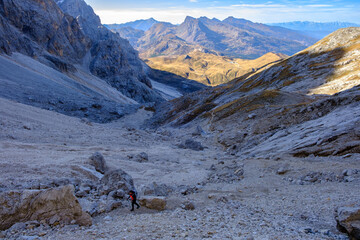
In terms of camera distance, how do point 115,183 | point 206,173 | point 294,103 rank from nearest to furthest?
point 115,183 < point 206,173 < point 294,103

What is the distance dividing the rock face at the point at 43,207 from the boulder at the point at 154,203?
9.65 ft

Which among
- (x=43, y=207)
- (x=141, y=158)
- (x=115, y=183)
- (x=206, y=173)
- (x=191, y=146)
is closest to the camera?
(x=43, y=207)

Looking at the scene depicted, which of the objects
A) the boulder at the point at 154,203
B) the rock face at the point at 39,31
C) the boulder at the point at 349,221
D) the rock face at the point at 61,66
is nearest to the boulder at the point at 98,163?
the boulder at the point at 154,203

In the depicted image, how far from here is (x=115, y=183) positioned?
14.7 metres

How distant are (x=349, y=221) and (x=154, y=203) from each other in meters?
8.09

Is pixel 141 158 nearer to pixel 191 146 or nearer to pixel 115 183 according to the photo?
pixel 115 183

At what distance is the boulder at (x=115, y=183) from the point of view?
14.3 metres

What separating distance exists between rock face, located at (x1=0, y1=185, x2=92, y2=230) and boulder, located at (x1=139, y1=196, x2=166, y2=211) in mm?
2941

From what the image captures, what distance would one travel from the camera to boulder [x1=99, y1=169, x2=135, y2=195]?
47.0 feet

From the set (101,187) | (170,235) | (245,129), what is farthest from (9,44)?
(170,235)

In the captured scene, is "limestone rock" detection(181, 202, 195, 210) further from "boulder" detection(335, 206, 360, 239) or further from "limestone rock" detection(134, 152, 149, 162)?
"limestone rock" detection(134, 152, 149, 162)

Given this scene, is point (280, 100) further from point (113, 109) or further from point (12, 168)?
point (113, 109)

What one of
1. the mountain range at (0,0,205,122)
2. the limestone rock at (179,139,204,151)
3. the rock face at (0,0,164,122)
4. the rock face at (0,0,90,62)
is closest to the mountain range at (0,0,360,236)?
the limestone rock at (179,139,204,151)

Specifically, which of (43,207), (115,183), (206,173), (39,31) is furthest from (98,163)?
(39,31)
